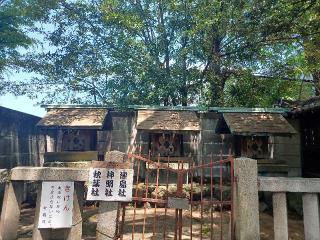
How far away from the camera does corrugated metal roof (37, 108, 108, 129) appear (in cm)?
1195

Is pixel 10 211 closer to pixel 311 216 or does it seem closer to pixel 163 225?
pixel 163 225

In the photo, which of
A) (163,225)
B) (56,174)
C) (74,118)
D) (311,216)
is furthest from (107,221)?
(74,118)

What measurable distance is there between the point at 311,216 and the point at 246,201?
1.43m

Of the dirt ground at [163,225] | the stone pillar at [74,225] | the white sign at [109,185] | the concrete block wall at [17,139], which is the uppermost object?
the concrete block wall at [17,139]

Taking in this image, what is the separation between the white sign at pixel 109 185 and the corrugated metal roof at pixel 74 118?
640 cm

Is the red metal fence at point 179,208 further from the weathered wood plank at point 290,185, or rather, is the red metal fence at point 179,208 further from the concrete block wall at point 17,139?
the concrete block wall at point 17,139

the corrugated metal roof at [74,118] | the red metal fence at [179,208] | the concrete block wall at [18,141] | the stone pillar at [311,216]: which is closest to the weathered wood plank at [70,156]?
the corrugated metal roof at [74,118]

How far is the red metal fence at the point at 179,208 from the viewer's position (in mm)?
5523

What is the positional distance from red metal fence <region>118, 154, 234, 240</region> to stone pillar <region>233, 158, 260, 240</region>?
0.14 m

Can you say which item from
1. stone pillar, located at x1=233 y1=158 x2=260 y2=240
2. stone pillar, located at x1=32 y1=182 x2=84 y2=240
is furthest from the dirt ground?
stone pillar, located at x1=233 y1=158 x2=260 y2=240

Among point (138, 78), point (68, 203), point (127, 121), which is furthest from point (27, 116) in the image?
point (68, 203)

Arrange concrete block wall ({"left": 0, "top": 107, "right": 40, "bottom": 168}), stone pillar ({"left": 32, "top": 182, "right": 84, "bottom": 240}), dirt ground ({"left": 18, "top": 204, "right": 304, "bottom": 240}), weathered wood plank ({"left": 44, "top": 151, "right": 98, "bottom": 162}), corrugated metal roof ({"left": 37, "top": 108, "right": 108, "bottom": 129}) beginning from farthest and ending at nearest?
weathered wood plank ({"left": 44, "top": 151, "right": 98, "bottom": 162})
corrugated metal roof ({"left": 37, "top": 108, "right": 108, "bottom": 129})
concrete block wall ({"left": 0, "top": 107, "right": 40, "bottom": 168})
dirt ground ({"left": 18, "top": 204, "right": 304, "bottom": 240})
stone pillar ({"left": 32, "top": 182, "right": 84, "bottom": 240})

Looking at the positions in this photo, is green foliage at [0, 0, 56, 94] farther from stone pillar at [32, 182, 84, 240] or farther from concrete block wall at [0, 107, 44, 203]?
stone pillar at [32, 182, 84, 240]

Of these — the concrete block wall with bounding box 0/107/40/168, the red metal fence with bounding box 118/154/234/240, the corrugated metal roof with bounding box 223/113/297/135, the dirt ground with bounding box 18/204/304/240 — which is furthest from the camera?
the concrete block wall with bounding box 0/107/40/168
